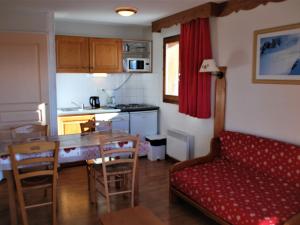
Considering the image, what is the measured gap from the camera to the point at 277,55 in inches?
121

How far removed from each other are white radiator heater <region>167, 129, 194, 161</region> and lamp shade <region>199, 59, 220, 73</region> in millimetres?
1179

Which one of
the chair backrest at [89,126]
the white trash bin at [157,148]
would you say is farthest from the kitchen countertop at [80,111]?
the chair backrest at [89,126]

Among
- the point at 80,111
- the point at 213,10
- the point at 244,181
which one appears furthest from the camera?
the point at 80,111

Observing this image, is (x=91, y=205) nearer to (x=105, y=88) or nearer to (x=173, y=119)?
(x=173, y=119)

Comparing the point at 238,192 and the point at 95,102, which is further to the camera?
the point at 95,102

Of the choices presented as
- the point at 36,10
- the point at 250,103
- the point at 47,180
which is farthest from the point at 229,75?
the point at 36,10

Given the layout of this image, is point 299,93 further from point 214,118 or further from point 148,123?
point 148,123

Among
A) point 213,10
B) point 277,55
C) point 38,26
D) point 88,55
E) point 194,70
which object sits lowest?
point 194,70

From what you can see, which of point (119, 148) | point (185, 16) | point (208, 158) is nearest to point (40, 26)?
point (185, 16)

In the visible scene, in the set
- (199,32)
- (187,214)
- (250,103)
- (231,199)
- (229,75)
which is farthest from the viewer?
(199,32)

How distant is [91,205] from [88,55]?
104 inches

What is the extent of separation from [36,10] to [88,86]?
1670 millimetres

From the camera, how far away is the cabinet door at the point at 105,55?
5.04m

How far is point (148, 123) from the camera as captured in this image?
5324mm
